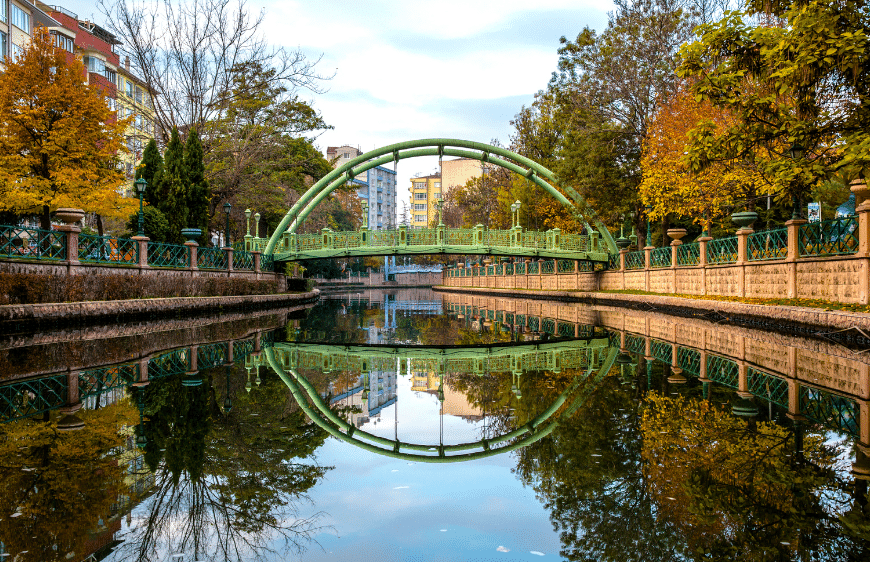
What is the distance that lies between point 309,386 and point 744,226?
16.8 m

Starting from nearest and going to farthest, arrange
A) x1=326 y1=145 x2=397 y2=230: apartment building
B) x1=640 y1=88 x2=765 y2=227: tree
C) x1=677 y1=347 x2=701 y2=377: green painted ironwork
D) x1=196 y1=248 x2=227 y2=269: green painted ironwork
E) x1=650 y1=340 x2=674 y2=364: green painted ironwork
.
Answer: x1=677 y1=347 x2=701 y2=377: green painted ironwork < x1=650 y1=340 x2=674 y2=364: green painted ironwork < x1=640 y1=88 x2=765 y2=227: tree < x1=196 y1=248 x2=227 y2=269: green painted ironwork < x1=326 y1=145 x2=397 y2=230: apartment building

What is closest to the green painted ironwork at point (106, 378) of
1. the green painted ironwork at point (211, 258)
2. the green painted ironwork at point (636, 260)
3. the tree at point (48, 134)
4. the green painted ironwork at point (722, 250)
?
the tree at point (48, 134)

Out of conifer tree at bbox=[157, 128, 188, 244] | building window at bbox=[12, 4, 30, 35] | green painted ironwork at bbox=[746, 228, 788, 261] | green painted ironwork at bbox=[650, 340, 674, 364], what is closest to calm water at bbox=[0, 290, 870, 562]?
green painted ironwork at bbox=[650, 340, 674, 364]

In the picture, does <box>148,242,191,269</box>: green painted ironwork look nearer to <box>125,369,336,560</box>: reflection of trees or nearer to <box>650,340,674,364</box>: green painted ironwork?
<box>125,369,336,560</box>: reflection of trees

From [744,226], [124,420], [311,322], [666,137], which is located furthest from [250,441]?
[666,137]

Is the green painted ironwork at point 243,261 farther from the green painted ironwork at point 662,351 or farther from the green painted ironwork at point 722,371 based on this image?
the green painted ironwork at point 722,371

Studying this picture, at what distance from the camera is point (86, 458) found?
4.81 metres

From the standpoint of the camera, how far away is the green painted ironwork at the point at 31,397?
648cm

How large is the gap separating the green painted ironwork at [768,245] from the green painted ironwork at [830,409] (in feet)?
37.4

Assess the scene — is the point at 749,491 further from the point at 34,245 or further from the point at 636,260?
the point at 636,260

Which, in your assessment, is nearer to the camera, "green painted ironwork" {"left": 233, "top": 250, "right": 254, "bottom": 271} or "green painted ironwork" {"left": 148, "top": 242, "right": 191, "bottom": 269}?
"green painted ironwork" {"left": 148, "top": 242, "right": 191, "bottom": 269}

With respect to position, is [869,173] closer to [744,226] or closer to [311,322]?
[744,226]

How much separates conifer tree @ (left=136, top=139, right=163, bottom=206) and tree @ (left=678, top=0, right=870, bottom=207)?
21239 millimetres

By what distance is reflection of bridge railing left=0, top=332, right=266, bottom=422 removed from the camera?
6.82 m
